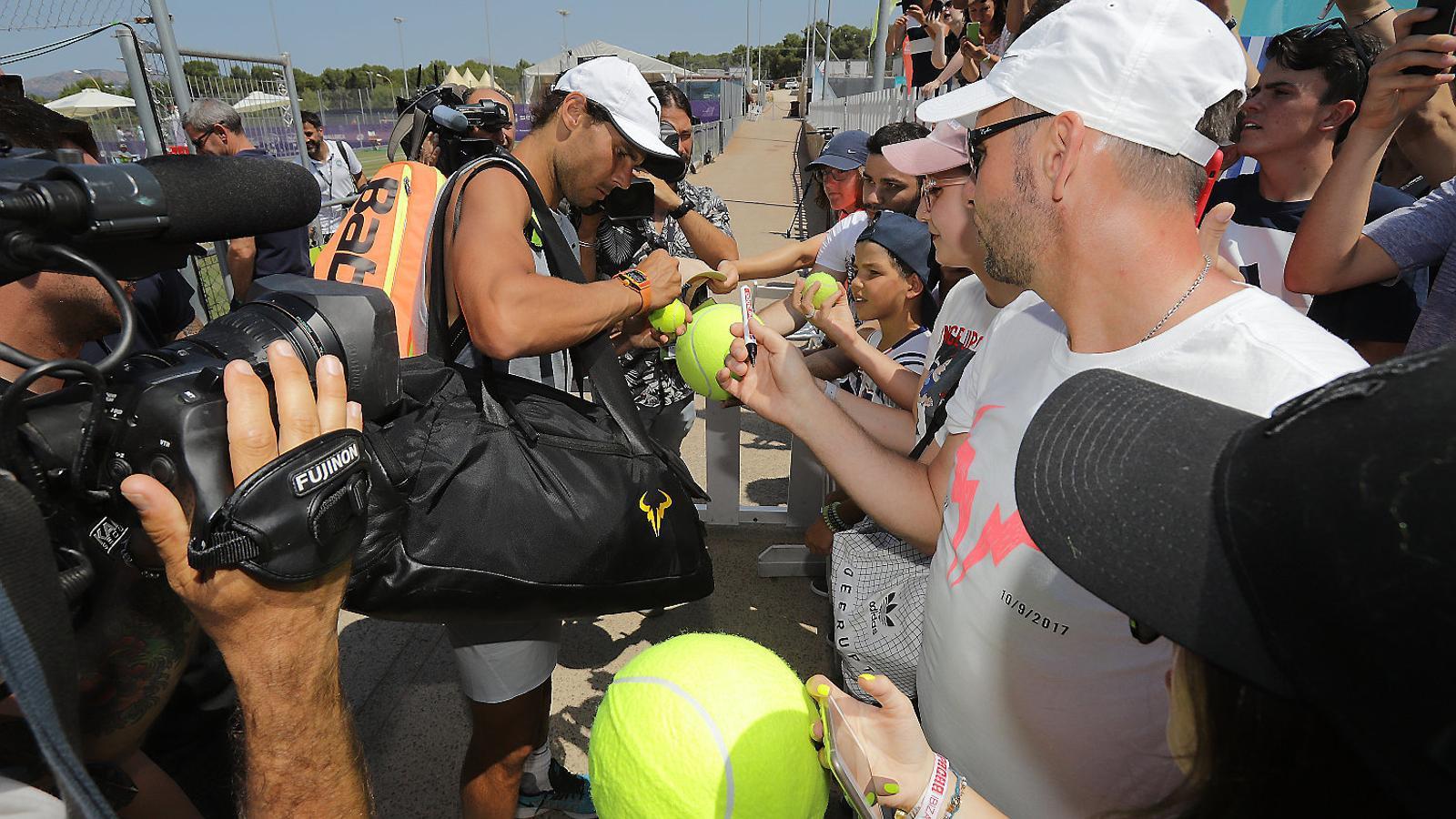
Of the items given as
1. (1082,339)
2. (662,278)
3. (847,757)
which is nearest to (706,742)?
(847,757)

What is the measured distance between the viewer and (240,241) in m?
5.59

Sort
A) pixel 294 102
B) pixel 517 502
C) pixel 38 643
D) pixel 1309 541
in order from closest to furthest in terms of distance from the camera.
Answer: pixel 1309 541 → pixel 38 643 → pixel 517 502 → pixel 294 102

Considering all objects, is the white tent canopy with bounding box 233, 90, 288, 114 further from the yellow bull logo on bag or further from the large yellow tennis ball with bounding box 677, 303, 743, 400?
the yellow bull logo on bag

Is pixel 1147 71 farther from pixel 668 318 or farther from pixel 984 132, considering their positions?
pixel 668 318

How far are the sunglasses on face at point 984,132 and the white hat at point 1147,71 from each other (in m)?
0.04

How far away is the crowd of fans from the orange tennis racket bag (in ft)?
1.43

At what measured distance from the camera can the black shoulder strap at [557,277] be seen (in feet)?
6.64

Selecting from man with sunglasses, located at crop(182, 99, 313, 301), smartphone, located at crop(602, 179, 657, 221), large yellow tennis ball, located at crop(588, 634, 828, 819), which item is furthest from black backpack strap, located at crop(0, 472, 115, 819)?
man with sunglasses, located at crop(182, 99, 313, 301)

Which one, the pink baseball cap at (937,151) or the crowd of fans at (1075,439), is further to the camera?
the pink baseball cap at (937,151)

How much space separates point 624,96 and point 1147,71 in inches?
61.2

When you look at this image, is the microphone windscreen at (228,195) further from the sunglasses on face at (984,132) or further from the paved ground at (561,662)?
the paved ground at (561,662)

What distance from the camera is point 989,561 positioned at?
148 cm

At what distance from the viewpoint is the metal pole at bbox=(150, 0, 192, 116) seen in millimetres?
5406

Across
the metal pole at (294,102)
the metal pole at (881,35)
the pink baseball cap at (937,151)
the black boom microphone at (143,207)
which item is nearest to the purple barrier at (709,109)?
the metal pole at (881,35)
